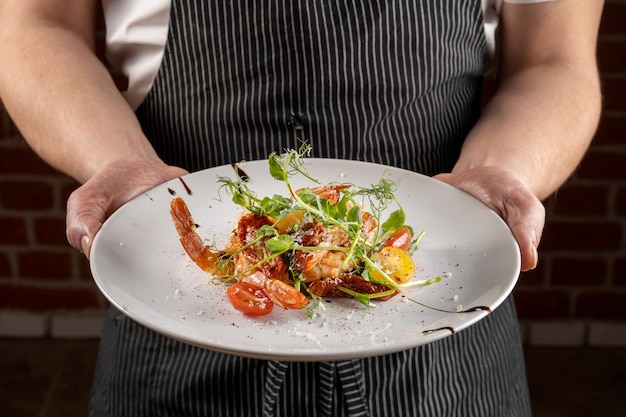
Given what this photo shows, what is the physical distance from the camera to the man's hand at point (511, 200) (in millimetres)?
993

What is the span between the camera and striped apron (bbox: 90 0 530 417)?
4.11 ft

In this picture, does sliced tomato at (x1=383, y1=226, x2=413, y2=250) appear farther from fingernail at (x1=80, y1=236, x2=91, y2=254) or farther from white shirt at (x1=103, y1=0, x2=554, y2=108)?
white shirt at (x1=103, y1=0, x2=554, y2=108)

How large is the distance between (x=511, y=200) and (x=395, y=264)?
0.18 metres

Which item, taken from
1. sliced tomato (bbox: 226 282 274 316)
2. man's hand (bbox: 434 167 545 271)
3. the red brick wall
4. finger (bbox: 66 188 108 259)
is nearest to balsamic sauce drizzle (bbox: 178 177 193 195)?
finger (bbox: 66 188 108 259)

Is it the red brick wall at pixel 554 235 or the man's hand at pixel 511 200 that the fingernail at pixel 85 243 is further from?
the red brick wall at pixel 554 235

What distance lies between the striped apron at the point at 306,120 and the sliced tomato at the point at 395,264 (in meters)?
0.29

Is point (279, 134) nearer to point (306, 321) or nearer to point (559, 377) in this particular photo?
point (306, 321)

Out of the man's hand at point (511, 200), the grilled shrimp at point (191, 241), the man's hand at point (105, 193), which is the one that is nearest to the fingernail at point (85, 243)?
the man's hand at point (105, 193)

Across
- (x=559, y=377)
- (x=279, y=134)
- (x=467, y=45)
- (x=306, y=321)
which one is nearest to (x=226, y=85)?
(x=279, y=134)

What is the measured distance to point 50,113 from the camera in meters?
1.29

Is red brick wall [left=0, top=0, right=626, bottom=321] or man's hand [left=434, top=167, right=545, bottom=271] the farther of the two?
red brick wall [left=0, top=0, right=626, bottom=321]

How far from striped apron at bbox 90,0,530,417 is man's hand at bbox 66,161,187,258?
18 centimetres

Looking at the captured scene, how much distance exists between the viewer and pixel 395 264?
99 centimetres

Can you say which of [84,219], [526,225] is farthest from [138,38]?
[526,225]
